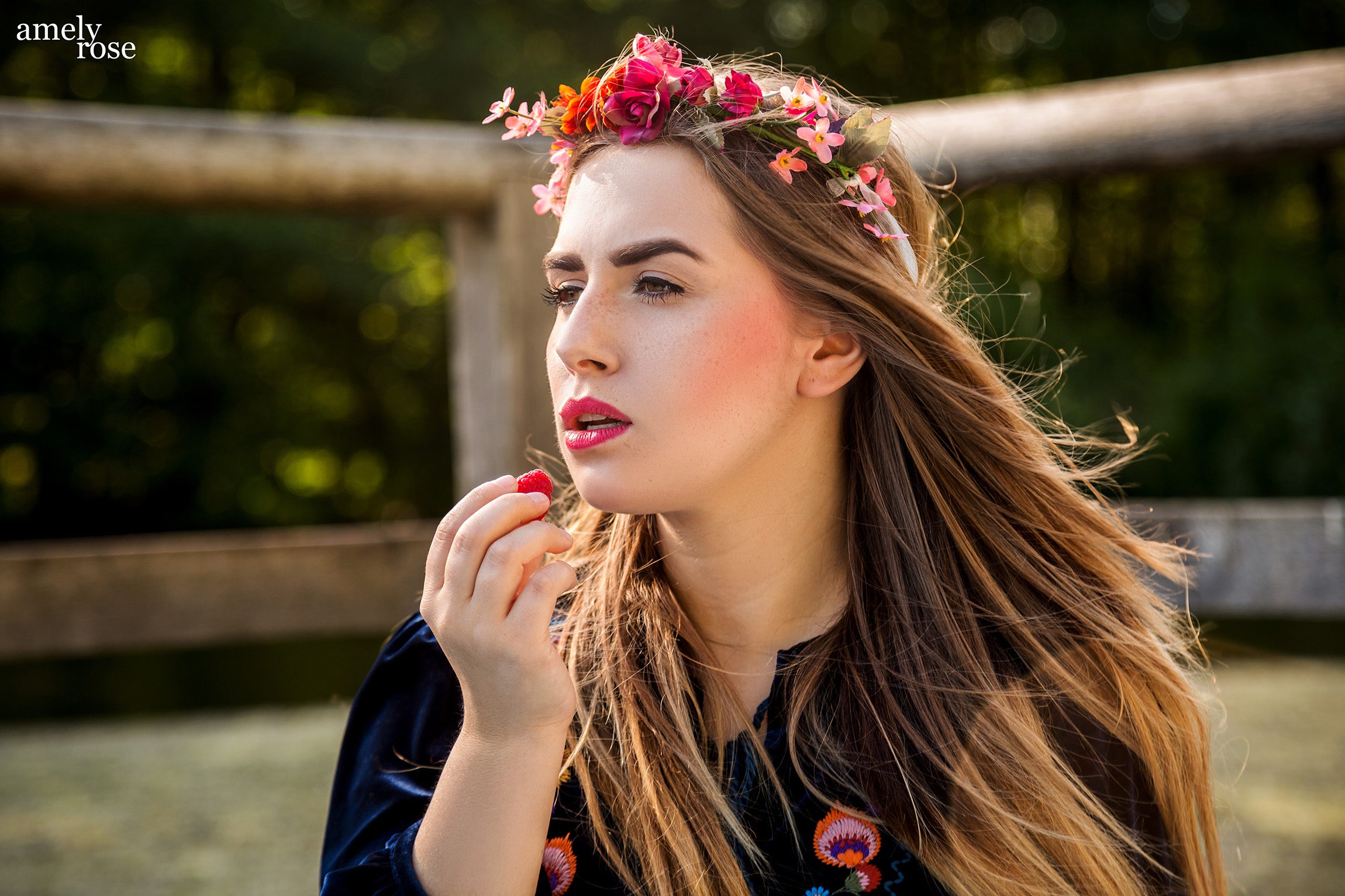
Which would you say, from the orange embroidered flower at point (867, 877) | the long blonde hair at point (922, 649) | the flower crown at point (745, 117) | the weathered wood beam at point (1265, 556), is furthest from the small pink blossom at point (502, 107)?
the weathered wood beam at point (1265, 556)

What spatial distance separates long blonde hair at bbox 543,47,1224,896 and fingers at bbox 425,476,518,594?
0.38 meters

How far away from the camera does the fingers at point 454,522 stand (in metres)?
1.40

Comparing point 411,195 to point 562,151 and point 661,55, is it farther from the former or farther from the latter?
point 661,55

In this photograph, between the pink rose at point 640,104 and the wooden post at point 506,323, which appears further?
the wooden post at point 506,323

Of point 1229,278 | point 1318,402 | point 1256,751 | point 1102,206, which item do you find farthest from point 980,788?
point 1102,206

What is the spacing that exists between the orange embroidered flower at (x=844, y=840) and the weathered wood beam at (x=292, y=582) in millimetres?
901

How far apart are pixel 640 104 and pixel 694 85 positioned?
0.10 m

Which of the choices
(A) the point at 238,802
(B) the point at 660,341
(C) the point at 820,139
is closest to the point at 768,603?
(B) the point at 660,341

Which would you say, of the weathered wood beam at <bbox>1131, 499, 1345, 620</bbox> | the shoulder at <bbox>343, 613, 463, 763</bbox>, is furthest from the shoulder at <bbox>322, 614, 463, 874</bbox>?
the weathered wood beam at <bbox>1131, 499, 1345, 620</bbox>

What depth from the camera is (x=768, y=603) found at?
169 centimetres

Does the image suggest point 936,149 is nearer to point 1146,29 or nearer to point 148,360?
point 148,360

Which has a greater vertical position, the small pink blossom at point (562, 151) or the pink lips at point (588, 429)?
the small pink blossom at point (562, 151)

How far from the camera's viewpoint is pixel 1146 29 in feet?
31.8

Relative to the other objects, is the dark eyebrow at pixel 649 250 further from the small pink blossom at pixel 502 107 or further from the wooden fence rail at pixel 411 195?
the wooden fence rail at pixel 411 195
